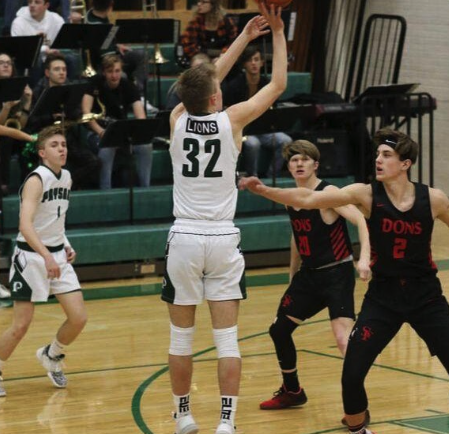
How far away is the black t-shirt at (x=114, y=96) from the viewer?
39.7 feet

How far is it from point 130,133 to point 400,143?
5.73 metres

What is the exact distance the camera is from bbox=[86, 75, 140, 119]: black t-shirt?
39.7ft

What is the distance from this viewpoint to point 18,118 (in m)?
11.3

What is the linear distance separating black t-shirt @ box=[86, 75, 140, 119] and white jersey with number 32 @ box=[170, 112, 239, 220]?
6.20 meters

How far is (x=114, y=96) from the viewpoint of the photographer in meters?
12.2

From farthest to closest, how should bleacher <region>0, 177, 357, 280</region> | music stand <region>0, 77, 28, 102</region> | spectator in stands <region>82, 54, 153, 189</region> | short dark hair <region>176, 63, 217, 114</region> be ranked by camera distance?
spectator in stands <region>82, 54, 153, 189</region>, bleacher <region>0, 177, 357, 280</region>, music stand <region>0, 77, 28, 102</region>, short dark hair <region>176, 63, 217, 114</region>

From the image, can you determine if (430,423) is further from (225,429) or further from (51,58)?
(51,58)

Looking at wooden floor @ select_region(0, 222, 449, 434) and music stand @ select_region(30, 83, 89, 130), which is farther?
music stand @ select_region(30, 83, 89, 130)

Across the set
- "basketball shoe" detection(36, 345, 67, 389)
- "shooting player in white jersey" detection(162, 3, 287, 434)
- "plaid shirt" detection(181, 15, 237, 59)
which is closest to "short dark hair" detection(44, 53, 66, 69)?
"plaid shirt" detection(181, 15, 237, 59)

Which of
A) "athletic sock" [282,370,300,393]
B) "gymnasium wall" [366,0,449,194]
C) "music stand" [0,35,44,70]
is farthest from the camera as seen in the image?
"gymnasium wall" [366,0,449,194]

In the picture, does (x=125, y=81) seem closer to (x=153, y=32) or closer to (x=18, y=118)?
(x=153, y=32)

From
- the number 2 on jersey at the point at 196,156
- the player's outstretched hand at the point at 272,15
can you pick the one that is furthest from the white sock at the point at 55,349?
the player's outstretched hand at the point at 272,15

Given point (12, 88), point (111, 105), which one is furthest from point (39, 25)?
point (12, 88)

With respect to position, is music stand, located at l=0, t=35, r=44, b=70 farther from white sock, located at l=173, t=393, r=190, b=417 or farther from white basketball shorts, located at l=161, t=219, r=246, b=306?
white sock, located at l=173, t=393, r=190, b=417
